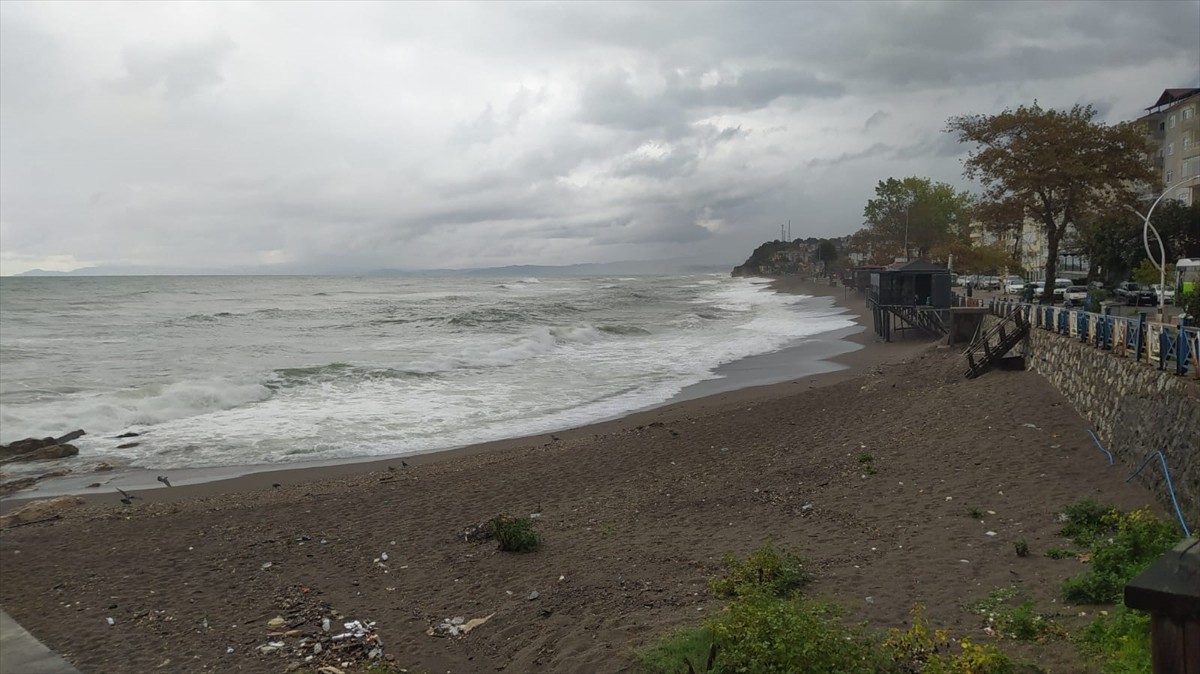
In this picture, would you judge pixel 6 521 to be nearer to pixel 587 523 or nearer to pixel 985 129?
pixel 587 523

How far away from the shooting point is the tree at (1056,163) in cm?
2712

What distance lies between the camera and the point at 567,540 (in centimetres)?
927

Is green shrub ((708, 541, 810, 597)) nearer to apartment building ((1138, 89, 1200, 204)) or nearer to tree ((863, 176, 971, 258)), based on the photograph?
apartment building ((1138, 89, 1200, 204))

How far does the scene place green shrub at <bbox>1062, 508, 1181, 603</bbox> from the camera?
20.1 ft

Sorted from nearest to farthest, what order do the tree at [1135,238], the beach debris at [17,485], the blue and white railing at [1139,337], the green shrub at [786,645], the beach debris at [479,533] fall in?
the green shrub at [786,645], the blue and white railing at [1139,337], the beach debris at [479,533], the beach debris at [17,485], the tree at [1135,238]

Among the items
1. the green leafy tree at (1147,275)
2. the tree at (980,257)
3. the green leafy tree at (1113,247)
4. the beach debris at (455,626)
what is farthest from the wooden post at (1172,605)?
the tree at (980,257)

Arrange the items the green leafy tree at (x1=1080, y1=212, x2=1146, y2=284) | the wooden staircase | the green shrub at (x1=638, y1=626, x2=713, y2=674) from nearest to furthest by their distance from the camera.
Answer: the green shrub at (x1=638, y1=626, x2=713, y2=674) → the wooden staircase → the green leafy tree at (x1=1080, y1=212, x2=1146, y2=284)

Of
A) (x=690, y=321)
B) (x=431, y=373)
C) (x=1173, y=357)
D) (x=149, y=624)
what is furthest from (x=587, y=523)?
(x=690, y=321)

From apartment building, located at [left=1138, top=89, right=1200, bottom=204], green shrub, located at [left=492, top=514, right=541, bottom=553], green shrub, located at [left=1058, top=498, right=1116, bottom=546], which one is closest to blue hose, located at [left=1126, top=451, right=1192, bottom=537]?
green shrub, located at [left=1058, top=498, right=1116, bottom=546]

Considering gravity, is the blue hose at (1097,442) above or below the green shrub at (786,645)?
below

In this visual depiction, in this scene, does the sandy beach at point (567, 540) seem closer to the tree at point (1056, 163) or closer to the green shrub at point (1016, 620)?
the green shrub at point (1016, 620)

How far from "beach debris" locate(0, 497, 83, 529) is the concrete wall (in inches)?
604

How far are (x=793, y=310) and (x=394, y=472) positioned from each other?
50.2 metres

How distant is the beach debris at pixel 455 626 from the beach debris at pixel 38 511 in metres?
8.42
